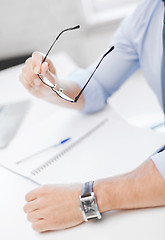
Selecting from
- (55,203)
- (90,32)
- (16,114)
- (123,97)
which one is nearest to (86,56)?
(90,32)

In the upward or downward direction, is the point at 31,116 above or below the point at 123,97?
above

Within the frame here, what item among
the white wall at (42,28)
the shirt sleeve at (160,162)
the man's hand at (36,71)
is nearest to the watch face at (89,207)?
the shirt sleeve at (160,162)

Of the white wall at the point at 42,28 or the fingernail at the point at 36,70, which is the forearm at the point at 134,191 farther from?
the white wall at the point at 42,28

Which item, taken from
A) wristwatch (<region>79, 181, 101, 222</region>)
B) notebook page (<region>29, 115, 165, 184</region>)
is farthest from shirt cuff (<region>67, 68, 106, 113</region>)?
wristwatch (<region>79, 181, 101, 222</region>)

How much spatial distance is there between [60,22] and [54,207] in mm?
604

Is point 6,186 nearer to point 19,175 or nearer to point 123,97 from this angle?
point 19,175

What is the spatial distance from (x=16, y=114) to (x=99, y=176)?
408 millimetres

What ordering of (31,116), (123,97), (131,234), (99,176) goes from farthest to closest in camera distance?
(123,97) < (31,116) < (99,176) < (131,234)

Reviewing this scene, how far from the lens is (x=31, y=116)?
90 centimetres

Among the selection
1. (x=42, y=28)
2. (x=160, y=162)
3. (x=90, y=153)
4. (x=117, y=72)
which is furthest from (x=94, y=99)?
(x=42, y=28)

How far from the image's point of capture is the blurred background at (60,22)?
1017 mm

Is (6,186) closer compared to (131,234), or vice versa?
(131,234)

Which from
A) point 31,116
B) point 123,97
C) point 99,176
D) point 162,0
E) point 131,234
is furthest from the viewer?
point 123,97

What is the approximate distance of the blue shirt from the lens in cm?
78
